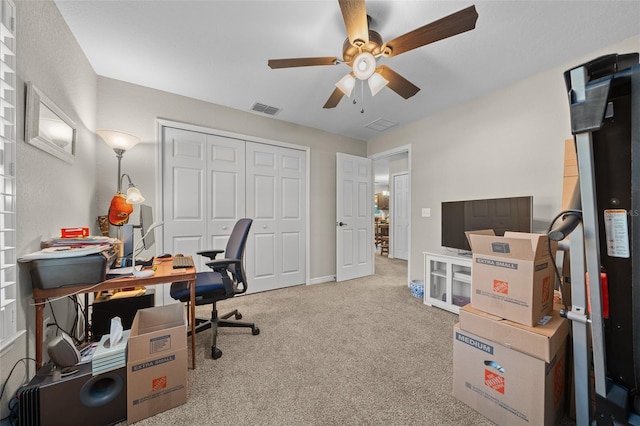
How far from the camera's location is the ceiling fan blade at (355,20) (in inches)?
50.5

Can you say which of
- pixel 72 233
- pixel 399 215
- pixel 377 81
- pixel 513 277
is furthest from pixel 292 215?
pixel 399 215

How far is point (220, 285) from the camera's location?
1.92 metres

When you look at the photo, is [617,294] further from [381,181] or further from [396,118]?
[381,181]

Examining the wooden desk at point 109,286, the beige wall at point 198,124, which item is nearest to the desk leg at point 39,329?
the wooden desk at point 109,286

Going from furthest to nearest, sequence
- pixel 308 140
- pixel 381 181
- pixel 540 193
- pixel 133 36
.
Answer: pixel 381 181 < pixel 308 140 < pixel 540 193 < pixel 133 36

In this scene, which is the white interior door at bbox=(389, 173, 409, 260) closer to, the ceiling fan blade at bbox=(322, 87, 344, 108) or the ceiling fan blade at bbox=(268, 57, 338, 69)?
the ceiling fan blade at bbox=(322, 87, 344, 108)

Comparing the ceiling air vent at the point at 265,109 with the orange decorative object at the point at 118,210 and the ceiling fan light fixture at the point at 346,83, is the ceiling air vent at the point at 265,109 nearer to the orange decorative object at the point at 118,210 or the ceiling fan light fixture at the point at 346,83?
the ceiling fan light fixture at the point at 346,83

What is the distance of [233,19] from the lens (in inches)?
68.9

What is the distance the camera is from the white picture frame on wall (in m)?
1.32

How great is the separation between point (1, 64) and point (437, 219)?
388cm

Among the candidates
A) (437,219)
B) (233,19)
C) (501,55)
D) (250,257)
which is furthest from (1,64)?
(437,219)

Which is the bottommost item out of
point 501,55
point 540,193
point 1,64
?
point 540,193

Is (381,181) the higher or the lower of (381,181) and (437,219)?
the higher

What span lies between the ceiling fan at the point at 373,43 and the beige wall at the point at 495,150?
1.37 metres
